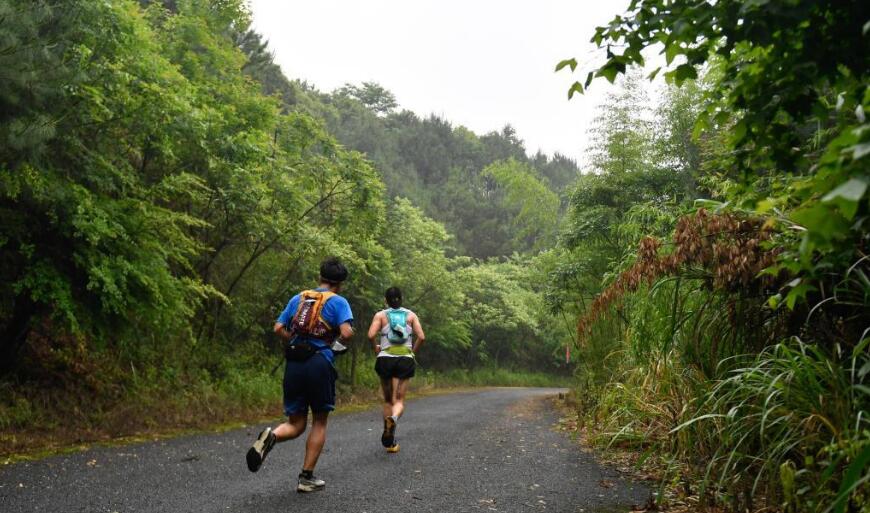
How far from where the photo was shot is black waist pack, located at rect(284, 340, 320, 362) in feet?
15.3

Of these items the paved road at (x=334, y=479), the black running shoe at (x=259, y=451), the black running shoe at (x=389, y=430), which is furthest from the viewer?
the black running shoe at (x=389, y=430)

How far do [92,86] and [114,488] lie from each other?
464 cm

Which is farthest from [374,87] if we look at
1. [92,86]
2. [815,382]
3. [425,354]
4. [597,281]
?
[815,382]

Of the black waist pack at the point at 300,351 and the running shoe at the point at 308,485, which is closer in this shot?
the running shoe at the point at 308,485

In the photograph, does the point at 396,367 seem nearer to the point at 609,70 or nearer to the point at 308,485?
the point at 308,485

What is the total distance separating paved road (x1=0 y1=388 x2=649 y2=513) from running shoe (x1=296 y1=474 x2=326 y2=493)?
6cm

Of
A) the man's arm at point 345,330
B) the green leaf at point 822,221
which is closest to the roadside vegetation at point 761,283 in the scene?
the green leaf at point 822,221

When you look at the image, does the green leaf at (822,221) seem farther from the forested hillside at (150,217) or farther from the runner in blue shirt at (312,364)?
the forested hillside at (150,217)

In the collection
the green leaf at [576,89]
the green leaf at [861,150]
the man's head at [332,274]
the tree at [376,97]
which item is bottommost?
the man's head at [332,274]

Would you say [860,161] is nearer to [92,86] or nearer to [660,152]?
[92,86]

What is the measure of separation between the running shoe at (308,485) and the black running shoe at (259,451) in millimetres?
325

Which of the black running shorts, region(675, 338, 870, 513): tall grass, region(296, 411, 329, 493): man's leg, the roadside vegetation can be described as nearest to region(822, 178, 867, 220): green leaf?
the roadside vegetation

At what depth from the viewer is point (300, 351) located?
183 inches

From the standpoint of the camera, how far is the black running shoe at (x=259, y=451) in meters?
4.42
